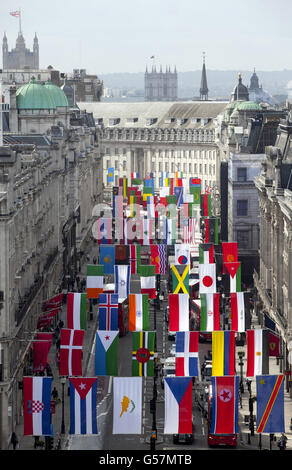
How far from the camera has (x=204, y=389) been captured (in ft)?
277

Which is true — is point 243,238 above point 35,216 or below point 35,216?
below

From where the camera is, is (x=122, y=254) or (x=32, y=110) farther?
(x=32, y=110)

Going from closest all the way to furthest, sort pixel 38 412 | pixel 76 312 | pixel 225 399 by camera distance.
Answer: pixel 225 399 → pixel 38 412 → pixel 76 312

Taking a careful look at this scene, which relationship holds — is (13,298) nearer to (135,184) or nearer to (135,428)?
(135,428)

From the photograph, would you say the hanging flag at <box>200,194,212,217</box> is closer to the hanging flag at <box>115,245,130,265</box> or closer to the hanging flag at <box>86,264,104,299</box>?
the hanging flag at <box>115,245,130,265</box>

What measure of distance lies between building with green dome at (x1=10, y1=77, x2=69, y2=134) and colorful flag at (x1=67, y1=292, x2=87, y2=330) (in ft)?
171

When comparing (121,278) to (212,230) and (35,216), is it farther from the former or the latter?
(212,230)

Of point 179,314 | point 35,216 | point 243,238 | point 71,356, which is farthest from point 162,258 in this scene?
point 71,356

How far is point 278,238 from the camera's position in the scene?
96562mm

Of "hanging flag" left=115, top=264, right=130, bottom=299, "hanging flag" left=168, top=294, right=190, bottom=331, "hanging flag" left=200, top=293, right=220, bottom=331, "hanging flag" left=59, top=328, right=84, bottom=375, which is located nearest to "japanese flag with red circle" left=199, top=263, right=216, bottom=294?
"hanging flag" left=115, top=264, right=130, bottom=299

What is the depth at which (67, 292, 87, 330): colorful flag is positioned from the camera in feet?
277

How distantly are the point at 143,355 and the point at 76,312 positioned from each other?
36.6 feet

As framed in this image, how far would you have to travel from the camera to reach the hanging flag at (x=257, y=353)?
→ 7531 centimetres

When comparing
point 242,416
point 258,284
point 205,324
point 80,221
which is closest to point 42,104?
point 80,221
